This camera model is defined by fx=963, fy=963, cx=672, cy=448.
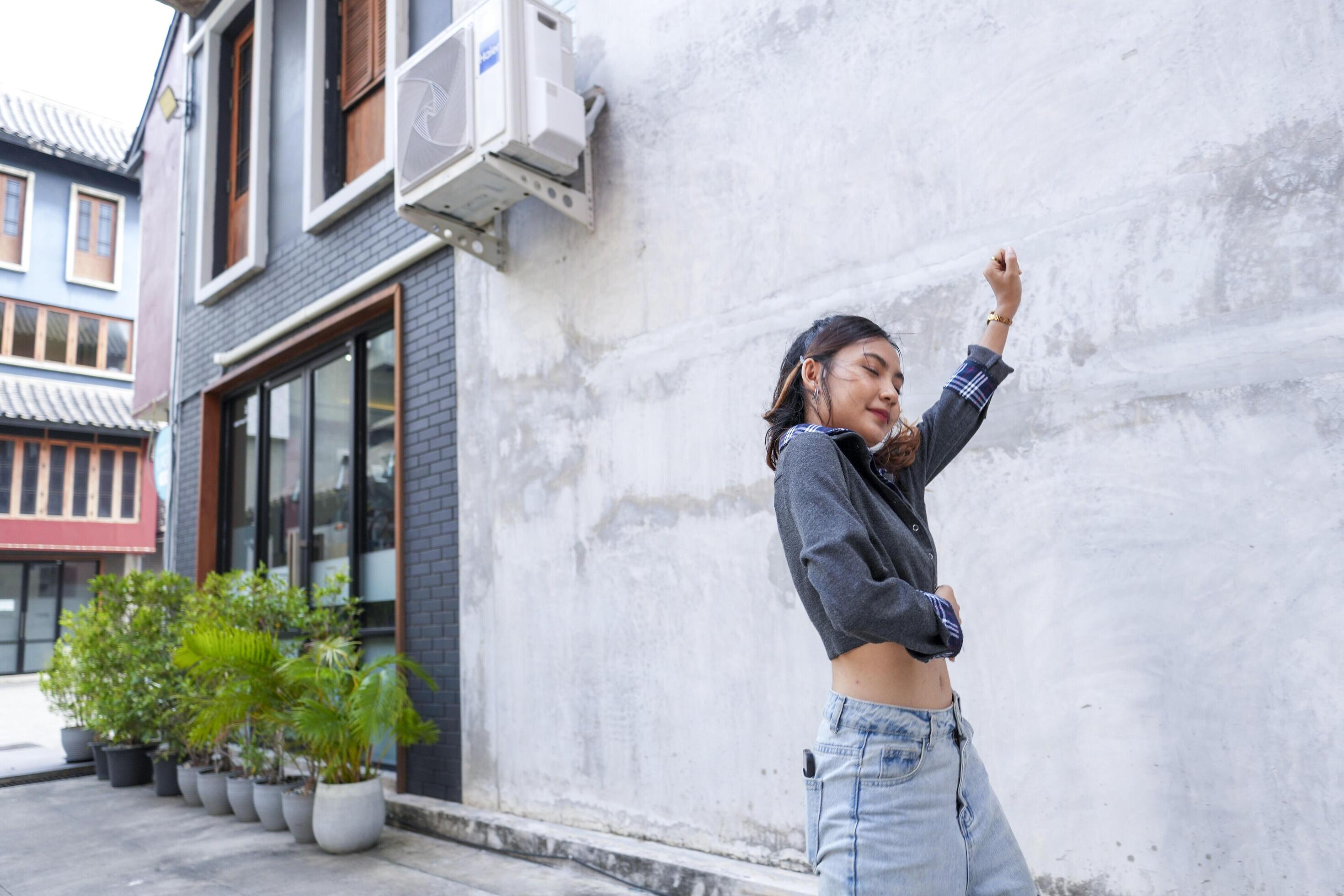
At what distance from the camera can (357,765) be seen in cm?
464

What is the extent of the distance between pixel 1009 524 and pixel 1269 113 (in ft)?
4.22

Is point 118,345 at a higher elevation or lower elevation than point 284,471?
higher

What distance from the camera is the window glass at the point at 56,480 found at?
20.6m

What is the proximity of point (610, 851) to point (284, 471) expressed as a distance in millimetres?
4771

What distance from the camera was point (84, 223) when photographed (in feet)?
69.8

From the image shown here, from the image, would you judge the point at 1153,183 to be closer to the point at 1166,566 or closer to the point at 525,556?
the point at 1166,566

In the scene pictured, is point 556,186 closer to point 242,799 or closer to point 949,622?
Result: point 949,622

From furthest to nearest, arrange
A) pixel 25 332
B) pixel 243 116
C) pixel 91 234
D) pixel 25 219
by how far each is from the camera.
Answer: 1. pixel 91 234
2. pixel 25 332
3. pixel 25 219
4. pixel 243 116

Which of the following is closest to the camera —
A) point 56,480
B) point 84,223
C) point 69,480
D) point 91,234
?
point 56,480

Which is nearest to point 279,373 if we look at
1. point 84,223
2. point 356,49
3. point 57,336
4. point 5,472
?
point 356,49

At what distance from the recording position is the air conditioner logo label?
4.21 m

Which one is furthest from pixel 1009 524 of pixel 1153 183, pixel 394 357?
pixel 394 357

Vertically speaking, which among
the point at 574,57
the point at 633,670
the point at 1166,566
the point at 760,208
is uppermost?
the point at 574,57

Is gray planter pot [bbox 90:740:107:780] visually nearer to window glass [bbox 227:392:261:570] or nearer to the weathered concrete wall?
window glass [bbox 227:392:261:570]
